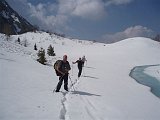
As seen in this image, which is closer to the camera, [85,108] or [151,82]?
[85,108]

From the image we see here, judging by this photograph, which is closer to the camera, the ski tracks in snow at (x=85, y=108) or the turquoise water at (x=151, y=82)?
the ski tracks in snow at (x=85, y=108)

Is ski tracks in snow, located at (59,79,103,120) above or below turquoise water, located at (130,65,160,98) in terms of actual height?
above

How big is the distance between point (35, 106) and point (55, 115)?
1203 mm

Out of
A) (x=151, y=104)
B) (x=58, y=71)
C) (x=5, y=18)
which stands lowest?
(x=151, y=104)

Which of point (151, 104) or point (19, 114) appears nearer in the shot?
point (19, 114)

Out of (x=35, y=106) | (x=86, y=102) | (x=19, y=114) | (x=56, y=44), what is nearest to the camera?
(x=19, y=114)

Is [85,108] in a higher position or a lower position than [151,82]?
higher

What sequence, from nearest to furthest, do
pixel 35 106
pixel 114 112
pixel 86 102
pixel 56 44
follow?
pixel 35 106 < pixel 114 112 < pixel 86 102 < pixel 56 44

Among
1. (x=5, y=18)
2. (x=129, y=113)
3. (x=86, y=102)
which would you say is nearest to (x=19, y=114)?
(x=86, y=102)

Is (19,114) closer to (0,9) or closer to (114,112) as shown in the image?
(114,112)

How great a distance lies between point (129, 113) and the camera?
40.1ft

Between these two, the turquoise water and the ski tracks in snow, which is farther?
the turquoise water

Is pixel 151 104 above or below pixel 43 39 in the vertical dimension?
below

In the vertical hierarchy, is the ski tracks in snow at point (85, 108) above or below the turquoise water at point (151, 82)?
above
